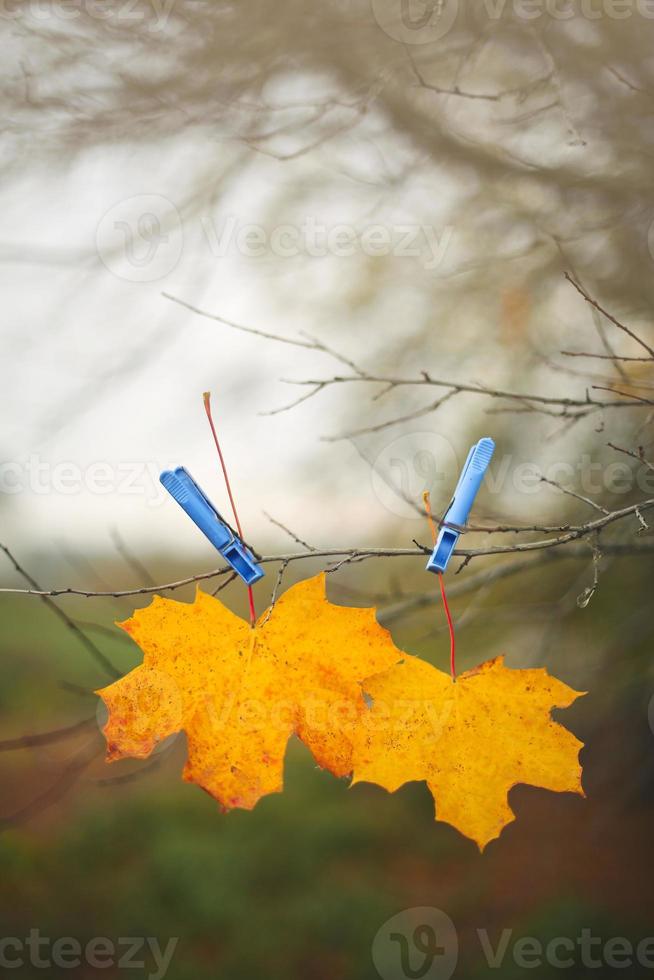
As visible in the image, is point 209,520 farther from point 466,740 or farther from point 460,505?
point 466,740

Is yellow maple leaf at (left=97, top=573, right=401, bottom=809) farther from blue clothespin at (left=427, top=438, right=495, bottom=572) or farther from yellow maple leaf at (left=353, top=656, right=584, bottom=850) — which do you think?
blue clothespin at (left=427, top=438, right=495, bottom=572)

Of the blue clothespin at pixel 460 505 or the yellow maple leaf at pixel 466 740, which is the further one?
the yellow maple leaf at pixel 466 740

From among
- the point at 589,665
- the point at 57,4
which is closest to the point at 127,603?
the point at 589,665

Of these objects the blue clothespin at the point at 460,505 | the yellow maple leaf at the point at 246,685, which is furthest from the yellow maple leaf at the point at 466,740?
the blue clothespin at the point at 460,505

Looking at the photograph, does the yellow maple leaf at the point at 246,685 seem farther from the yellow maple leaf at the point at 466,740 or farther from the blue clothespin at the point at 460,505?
the blue clothespin at the point at 460,505

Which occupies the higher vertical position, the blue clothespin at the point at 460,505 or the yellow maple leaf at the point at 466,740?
the blue clothespin at the point at 460,505
